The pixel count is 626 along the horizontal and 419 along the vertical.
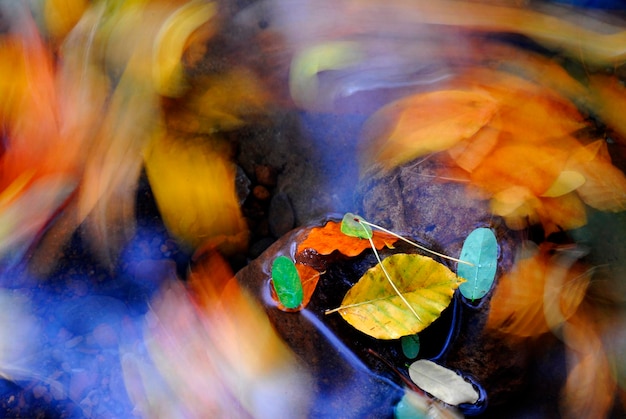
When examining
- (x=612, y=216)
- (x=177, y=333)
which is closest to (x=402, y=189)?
(x=612, y=216)

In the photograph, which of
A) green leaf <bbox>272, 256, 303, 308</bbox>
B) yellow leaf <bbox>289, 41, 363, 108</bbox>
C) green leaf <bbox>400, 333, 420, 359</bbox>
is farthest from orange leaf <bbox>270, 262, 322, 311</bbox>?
yellow leaf <bbox>289, 41, 363, 108</bbox>

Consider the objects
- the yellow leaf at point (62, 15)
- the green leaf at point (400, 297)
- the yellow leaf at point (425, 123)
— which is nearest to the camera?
the green leaf at point (400, 297)

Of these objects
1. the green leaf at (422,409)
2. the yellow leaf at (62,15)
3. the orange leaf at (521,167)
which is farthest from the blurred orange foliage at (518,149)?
the yellow leaf at (62,15)

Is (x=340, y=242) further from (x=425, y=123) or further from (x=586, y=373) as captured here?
(x=586, y=373)

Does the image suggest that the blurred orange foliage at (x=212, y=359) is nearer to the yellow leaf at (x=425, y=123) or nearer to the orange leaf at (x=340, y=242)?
the orange leaf at (x=340, y=242)

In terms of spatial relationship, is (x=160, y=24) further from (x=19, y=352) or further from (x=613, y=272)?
(x=613, y=272)

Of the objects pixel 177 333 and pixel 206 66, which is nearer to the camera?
pixel 177 333
